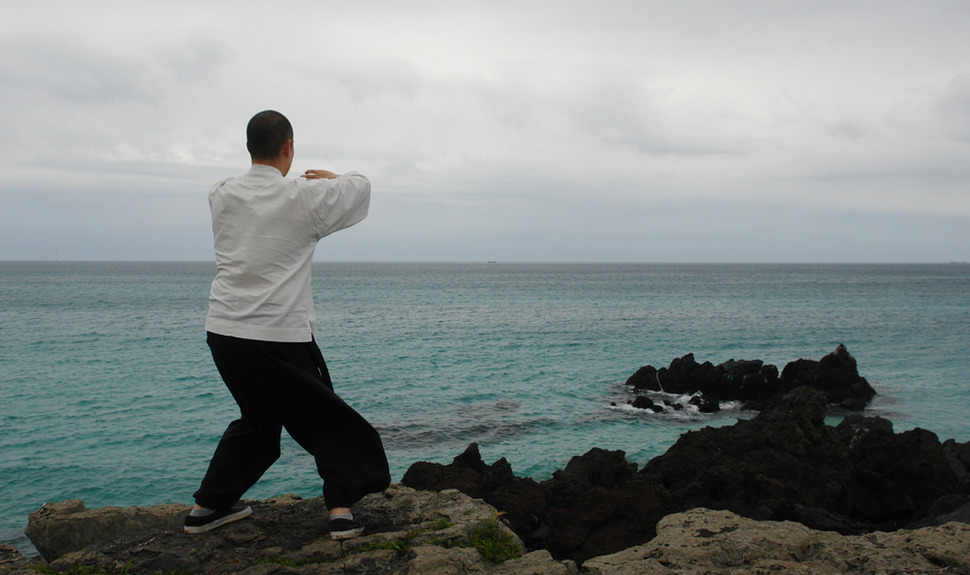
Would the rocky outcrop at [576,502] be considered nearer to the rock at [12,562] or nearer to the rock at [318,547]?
the rock at [318,547]

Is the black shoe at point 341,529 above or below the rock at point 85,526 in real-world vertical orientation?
above

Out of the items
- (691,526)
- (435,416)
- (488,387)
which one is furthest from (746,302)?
(691,526)

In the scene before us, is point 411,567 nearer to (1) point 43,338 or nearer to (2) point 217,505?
(2) point 217,505

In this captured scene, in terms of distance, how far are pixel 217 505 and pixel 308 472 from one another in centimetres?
941

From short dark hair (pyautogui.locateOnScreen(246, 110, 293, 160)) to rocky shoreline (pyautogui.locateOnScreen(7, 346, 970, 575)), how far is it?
244cm

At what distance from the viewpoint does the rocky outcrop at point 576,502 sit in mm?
6910

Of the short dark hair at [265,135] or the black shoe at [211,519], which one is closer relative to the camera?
the short dark hair at [265,135]

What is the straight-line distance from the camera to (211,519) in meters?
4.35


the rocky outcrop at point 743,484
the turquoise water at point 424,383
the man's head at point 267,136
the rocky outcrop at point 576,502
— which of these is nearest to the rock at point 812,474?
the rocky outcrop at point 743,484

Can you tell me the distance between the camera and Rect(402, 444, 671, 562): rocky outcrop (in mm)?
6910

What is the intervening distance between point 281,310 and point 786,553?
11.4 feet

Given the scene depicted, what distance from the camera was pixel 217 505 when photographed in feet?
14.2

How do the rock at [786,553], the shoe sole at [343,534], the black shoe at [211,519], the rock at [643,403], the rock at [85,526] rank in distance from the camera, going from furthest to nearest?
the rock at [643,403] < the rock at [85,526] < the black shoe at [211,519] < the shoe sole at [343,534] < the rock at [786,553]

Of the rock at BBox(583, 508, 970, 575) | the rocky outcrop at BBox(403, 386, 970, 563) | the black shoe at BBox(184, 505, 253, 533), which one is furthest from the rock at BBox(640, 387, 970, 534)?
the black shoe at BBox(184, 505, 253, 533)
